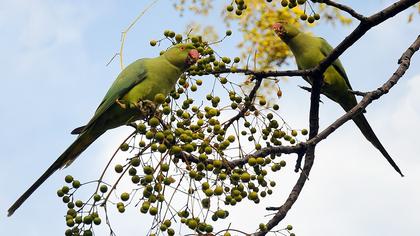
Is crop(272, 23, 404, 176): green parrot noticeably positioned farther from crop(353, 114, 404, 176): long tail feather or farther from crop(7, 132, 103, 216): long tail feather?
crop(7, 132, 103, 216): long tail feather

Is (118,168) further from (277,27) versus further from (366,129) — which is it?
(366,129)

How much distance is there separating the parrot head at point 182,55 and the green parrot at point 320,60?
1.14 meters

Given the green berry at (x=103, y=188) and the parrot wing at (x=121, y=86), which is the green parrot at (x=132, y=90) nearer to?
the parrot wing at (x=121, y=86)

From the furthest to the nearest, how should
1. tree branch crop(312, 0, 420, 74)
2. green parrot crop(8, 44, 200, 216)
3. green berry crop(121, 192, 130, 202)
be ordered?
green parrot crop(8, 44, 200, 216), tree branch crop(312, 0, 420, 74), green berry crop(121, 192, 130, 202)

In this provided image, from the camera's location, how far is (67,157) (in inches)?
167

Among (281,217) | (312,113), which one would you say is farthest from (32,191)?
(312,113)

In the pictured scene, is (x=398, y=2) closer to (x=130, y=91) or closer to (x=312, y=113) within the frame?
(x=312, y=113)

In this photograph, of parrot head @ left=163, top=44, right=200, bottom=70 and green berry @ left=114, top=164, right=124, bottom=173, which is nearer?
green berry @ left=114, top=164, right=124, bottom=173

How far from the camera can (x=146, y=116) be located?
3.40 metres

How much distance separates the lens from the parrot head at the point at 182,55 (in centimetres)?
428

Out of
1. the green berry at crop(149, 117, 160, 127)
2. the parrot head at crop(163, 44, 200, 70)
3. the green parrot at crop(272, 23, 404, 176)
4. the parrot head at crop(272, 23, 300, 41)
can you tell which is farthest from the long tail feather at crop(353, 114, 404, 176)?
the green berry at crop(149, 117, 160, 127)

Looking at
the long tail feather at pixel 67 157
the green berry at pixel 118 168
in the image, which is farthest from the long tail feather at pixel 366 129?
the green berry at pixel 118 168

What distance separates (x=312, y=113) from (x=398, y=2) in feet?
→ 3.62

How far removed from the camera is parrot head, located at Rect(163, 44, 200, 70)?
4281mm
